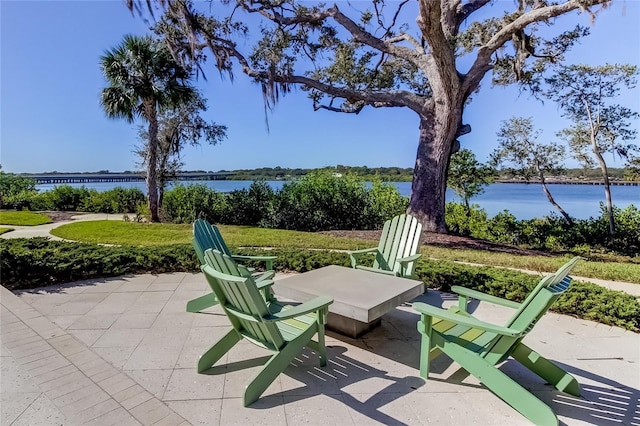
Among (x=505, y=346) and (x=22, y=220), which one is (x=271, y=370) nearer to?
(x=505, y=346)

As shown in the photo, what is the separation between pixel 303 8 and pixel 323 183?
16.8 feet

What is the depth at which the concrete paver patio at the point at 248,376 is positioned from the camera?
2.02 m

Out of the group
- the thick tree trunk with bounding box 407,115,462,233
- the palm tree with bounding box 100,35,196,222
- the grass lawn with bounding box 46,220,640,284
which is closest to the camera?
the grass lawn with bounding box 46,220,640,284

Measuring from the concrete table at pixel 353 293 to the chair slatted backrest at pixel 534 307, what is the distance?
31.5 inches

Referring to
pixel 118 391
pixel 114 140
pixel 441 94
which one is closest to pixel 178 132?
pixel 114 140

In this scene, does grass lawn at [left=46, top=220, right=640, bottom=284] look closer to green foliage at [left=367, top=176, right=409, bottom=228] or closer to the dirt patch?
the dirt patch

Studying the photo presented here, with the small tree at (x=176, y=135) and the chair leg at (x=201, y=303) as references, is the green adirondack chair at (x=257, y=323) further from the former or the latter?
the small tree at (x=176, y=135)

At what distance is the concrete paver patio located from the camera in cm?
202

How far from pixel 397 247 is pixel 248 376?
239 cm

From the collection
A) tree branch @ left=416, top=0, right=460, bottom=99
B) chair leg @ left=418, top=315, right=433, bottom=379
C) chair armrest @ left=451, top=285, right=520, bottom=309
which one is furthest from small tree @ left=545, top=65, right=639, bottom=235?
chair leg @ left=418, top=315, right=433, bottom=379

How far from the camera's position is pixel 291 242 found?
8.00 meters

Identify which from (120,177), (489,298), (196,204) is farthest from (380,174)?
(120,177)

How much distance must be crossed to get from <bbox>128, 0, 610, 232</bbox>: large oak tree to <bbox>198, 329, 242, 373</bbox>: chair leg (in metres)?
8.07

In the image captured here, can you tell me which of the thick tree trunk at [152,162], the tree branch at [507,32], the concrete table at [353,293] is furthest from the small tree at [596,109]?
the thick tree trunk at [152,162]
